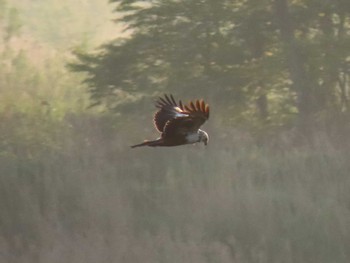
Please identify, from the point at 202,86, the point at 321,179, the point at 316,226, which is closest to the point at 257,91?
the point at 202,86

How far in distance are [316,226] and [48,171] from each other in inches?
106

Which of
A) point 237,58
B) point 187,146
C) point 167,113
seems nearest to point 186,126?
point 167,113

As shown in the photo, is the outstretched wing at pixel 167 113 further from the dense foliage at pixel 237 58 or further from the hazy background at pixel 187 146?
the dense foliage at pixel 237 58

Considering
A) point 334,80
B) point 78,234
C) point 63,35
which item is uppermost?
point 78,234

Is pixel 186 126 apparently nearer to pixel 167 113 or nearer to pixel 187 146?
pixel 167 113

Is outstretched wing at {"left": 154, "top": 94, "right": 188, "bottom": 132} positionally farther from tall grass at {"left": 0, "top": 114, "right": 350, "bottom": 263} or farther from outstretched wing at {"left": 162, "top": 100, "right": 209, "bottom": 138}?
tall grass at {"left": 0, "top": 114, "right": 350, "bottom": 263}

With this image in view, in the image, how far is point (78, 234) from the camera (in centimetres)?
1187

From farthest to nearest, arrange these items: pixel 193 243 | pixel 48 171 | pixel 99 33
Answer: pixel 99 33 → pixel 48 171 → pixel 193 243

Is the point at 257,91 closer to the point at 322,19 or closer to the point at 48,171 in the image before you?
the point at 322,19

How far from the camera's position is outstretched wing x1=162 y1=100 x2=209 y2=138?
629 centimetres

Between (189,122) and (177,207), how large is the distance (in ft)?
20.7

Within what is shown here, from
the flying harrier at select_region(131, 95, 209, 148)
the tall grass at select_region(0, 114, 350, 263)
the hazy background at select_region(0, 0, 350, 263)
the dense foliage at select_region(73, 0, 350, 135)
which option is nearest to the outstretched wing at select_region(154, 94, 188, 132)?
the flying harrier at select_region(131, 95, 209, 148)

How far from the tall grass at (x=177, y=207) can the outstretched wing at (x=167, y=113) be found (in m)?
4.47

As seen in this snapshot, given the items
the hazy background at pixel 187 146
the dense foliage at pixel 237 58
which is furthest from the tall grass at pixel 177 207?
the dense foliage at pixel 237 58
